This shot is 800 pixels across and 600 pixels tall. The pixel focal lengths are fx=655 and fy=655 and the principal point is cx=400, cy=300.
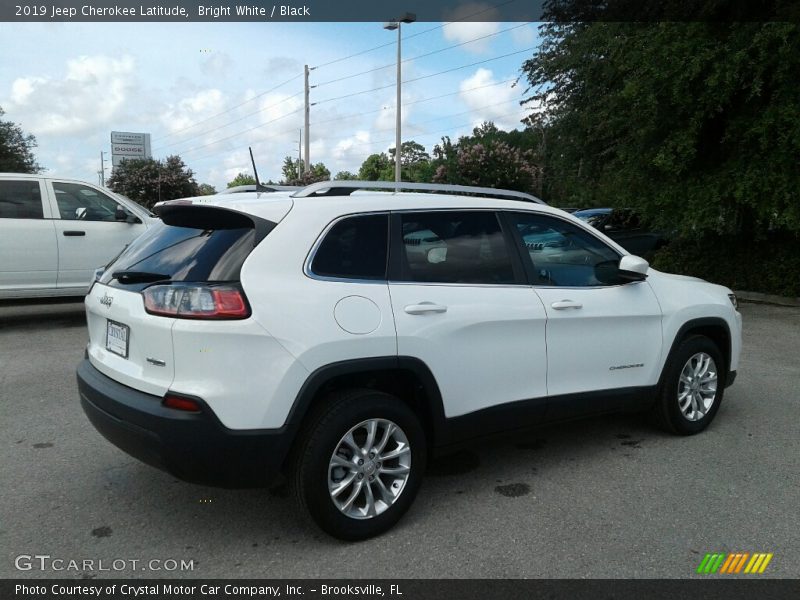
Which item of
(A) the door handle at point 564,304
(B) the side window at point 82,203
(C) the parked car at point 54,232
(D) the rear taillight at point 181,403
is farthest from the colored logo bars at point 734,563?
(B) the side window at point 82,203

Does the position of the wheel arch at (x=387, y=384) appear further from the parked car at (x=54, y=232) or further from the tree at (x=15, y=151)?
the tree at (x=15, y=151)

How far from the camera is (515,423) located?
3803 mm

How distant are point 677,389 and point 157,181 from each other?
41.2m

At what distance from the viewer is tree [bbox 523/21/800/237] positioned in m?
10.1

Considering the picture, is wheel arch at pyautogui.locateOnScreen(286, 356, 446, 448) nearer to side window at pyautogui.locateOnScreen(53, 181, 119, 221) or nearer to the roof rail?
the roof rail

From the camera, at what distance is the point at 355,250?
3328 mm

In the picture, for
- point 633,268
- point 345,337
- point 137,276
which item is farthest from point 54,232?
point 633,268

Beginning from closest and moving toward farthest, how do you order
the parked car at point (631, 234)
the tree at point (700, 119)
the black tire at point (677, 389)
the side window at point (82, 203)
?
the black tire at point (677, 389) → the side window at point (82, 203) → the tree at point (700, 119) → the parked car at point (631, 234)

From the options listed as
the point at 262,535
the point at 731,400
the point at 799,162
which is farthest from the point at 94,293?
the point at 799,162

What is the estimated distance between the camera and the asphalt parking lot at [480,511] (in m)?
3.07

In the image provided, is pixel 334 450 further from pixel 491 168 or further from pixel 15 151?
pixel 15 151

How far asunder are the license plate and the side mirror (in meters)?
3.00

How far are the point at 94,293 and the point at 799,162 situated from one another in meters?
10.4

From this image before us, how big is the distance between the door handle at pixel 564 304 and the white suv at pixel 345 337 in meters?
0.02
